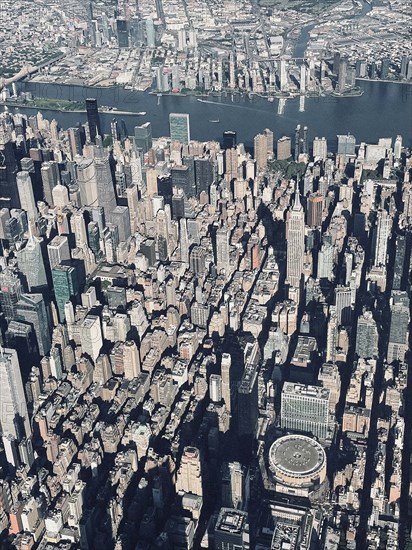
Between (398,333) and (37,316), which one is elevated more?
(37,316)

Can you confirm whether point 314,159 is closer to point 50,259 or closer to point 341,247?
point 341,247

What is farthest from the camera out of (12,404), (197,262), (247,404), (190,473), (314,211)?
(314,211)

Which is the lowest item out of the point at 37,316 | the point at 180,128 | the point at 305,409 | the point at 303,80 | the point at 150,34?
the point at 305,409

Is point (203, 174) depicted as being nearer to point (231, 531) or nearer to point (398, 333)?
point (398, 333)

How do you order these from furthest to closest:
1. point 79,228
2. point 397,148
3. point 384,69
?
point 384,69, point 397,148, point 79,228

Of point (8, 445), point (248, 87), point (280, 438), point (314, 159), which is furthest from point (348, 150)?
point (8, 445)

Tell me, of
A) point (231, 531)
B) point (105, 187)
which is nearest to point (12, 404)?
Answer: point (231, 531)
